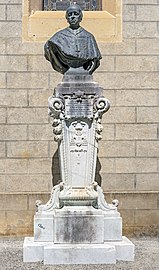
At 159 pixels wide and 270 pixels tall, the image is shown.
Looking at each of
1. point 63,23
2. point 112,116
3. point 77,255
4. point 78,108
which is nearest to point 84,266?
point 77,255

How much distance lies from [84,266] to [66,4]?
5422 millimetres

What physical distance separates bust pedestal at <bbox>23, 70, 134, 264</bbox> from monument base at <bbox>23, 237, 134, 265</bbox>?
13mm

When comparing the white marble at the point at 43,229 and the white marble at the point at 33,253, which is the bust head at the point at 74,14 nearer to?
the white marble at the point at 43,229

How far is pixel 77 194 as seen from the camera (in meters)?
7.30

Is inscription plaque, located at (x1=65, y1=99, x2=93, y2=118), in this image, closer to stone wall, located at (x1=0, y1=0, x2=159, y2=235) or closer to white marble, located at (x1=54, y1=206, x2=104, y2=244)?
white marble, located at (x1=54, y1=206, x2=104, y2=244)

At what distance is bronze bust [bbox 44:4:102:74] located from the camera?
750 cm

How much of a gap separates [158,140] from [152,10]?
7.63ft

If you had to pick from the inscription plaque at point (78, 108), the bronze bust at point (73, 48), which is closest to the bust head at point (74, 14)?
the bronze bust at point (73, 48)

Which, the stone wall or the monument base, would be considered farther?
the stone wall

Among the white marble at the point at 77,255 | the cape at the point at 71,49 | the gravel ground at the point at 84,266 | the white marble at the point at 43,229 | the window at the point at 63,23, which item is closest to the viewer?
the gravel ground at the point at 84,266

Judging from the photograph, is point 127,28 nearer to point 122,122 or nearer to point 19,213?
point 122,122

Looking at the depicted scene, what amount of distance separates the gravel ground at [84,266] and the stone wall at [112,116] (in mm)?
1122

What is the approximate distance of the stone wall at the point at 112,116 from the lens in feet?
31.1

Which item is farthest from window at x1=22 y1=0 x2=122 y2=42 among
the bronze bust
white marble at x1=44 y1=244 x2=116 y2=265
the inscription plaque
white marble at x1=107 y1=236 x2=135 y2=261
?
white marble at x1=44 y1=244 x2=116 y2=265
